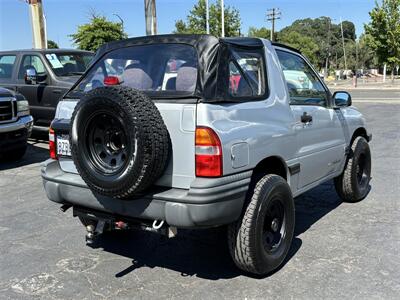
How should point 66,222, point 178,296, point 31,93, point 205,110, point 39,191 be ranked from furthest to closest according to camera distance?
point 31,93 < point 39,191 < point 66,222 < point 178,296 < point 205,110

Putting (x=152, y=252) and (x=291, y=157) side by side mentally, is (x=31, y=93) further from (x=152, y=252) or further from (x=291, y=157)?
(x=291, y=157)

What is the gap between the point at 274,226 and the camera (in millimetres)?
3686

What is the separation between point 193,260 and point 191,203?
1.07 metres

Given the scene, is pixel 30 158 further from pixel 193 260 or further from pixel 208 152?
pixel 208 152

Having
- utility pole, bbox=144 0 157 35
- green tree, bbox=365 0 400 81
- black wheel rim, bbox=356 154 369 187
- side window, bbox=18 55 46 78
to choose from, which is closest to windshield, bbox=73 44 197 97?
black wheel rim, bbox=356 154 369 187

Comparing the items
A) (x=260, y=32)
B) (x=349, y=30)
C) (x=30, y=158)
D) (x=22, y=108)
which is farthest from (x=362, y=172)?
(x=349, y=30)

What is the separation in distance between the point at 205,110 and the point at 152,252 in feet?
5.35

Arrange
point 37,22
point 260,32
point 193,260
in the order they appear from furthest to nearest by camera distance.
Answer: point 260,32 < point 37,22 < point 193,260

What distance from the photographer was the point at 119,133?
3.17 metres

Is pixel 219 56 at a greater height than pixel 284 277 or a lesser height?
greater

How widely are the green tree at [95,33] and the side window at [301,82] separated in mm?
28996

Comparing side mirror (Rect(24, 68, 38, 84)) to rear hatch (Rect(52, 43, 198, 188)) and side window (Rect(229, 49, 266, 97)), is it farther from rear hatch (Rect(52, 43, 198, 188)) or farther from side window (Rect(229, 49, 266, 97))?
side window (Rect(229, 49, 266, 97))


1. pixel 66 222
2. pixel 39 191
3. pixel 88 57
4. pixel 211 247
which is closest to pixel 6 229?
pixel 66 222

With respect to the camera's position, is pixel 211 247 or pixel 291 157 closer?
pixel 291 157
